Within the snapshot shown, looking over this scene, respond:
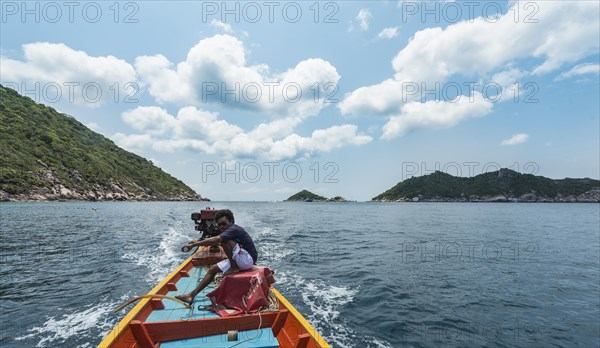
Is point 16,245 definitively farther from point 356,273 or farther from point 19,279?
point 356,273

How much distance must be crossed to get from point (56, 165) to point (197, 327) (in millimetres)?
126895

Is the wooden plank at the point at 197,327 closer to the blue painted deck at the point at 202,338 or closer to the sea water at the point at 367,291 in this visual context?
the blue painted deck at the point at 202,338

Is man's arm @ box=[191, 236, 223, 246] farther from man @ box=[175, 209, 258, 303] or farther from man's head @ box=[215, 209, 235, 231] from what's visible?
man's head @ box=[215, 209, 235, 231]

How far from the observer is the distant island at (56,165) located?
85.1 metres

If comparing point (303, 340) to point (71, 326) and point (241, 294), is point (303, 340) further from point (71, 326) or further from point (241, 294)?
point (71, 326)

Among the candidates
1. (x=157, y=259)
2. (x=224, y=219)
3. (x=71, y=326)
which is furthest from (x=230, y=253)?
(x=157, y=259)

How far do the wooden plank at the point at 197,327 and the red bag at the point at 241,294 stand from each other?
0.25 metres

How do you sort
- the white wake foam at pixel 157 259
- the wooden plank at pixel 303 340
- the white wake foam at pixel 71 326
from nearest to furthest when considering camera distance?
1. the wooden plank at pixel 303 340
2. the white wake foam at pixel 71 326
3. the white wake foam at pixel 157 259

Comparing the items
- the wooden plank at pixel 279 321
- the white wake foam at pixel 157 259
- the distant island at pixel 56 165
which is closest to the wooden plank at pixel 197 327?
the wooden plank at pixel 279 321

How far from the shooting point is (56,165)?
3959 inches

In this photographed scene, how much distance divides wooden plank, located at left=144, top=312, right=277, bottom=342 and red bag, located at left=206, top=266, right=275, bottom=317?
252 millimetres

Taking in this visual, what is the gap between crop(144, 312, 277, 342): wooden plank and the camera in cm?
566

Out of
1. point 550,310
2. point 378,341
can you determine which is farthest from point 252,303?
point 550,310

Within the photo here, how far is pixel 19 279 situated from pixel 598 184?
954ft
